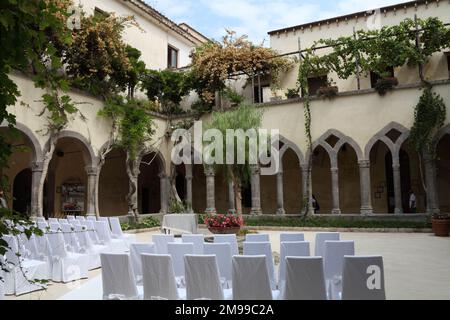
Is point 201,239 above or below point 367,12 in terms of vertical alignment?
below

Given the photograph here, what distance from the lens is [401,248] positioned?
8859mm

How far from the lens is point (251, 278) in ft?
11.6

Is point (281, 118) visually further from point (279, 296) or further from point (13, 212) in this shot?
point (13, 212)

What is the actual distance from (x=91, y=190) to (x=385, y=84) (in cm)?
1071

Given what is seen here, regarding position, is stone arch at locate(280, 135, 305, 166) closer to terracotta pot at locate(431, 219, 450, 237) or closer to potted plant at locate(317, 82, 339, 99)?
potted plant at locate(317, 82, 339, 99)

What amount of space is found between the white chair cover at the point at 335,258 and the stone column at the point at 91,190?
10025mm

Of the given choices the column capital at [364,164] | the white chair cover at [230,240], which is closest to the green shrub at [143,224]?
the column capital at [364,164]

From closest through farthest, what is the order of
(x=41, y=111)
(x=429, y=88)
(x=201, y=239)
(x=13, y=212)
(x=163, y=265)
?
(x=13, y=212), (x=163, y=265), (x=201, y=239), (x=41, y=111), (x=429, y=88)

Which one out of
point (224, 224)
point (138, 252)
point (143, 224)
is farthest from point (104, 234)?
point (143, 224)

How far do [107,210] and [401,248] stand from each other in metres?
13.2

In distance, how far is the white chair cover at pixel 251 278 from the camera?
11.5 feet

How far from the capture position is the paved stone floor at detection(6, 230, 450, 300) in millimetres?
5137

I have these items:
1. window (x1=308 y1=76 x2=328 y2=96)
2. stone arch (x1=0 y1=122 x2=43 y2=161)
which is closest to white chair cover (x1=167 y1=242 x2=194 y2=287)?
stone arch (x1=0 y1=122 x2=43 y2=161)

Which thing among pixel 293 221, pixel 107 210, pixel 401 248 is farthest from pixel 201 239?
pixel 107 210
